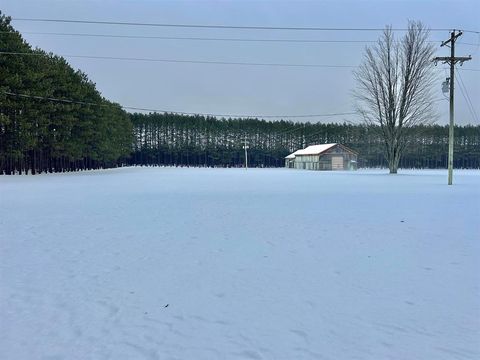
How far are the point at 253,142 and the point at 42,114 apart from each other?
71.3 meters

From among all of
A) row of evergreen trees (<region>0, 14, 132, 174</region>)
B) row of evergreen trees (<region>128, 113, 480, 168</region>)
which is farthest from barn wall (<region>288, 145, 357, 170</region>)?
row of evergreen trees (<region>0, 14, 132, 174</region>)

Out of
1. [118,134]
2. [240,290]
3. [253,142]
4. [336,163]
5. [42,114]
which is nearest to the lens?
[240,290]

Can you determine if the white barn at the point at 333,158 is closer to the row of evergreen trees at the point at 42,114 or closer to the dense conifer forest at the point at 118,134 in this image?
the dense conifer forest at the point at 118,134

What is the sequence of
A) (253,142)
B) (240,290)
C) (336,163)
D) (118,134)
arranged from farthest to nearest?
(253,142)
(336,163)
(118,134)
(240,290)

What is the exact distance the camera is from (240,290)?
4.73 meters

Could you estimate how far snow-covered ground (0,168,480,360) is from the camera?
333cm

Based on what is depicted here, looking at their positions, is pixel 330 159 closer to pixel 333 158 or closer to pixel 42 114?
pixel 333 158

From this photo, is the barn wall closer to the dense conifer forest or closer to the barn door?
the barn door

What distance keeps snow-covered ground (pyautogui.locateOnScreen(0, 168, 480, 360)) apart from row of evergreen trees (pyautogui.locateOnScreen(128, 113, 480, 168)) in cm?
8907

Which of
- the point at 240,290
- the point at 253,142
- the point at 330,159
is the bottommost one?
the point at 240,290

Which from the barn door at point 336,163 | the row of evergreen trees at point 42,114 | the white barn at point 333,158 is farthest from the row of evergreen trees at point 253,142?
the row of evergreen trees at point 42,114

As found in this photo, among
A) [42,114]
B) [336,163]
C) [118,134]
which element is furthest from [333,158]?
[42,114]

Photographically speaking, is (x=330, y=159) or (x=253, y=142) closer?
(x=330, y=159)

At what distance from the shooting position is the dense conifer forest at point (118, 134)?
33.6m
